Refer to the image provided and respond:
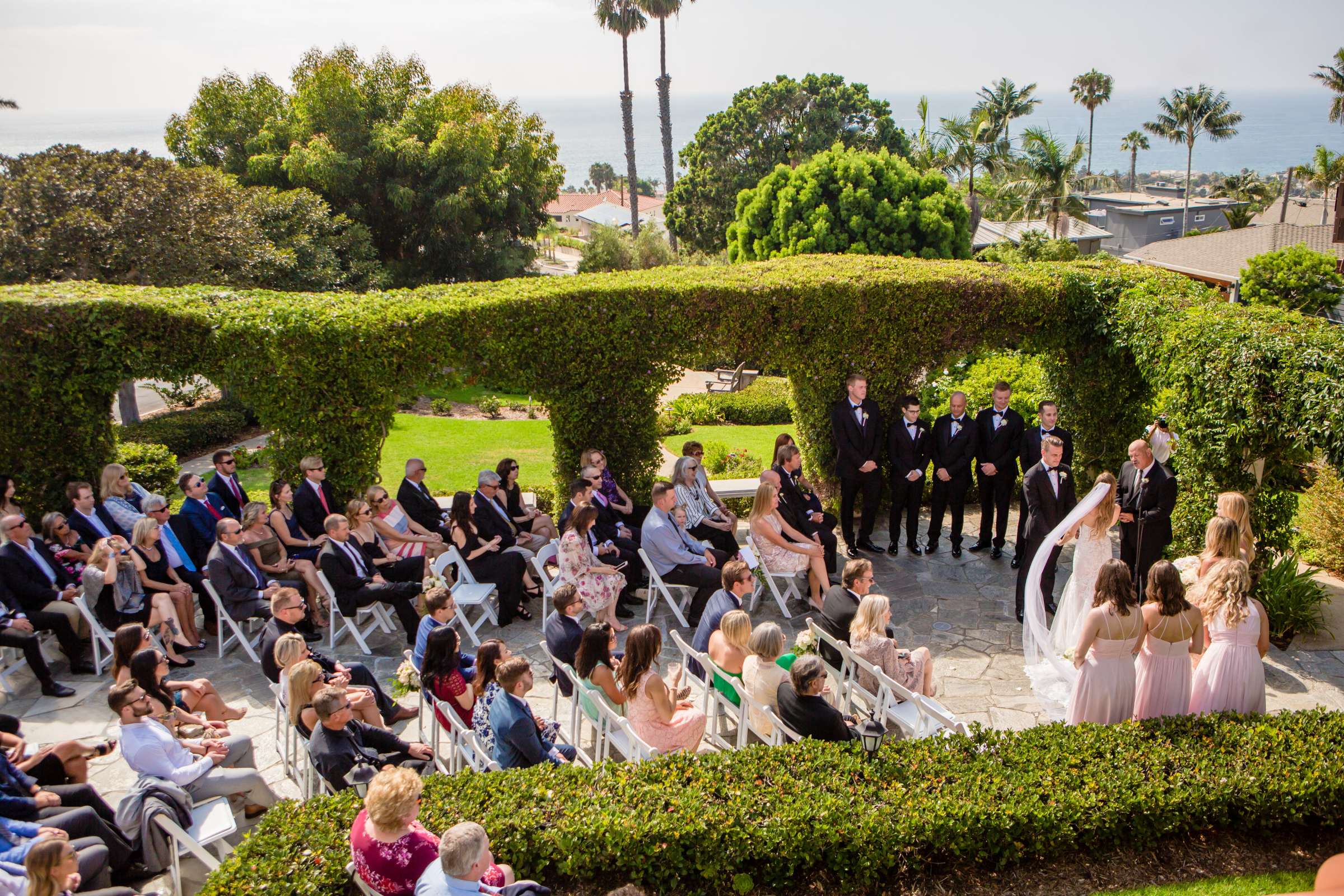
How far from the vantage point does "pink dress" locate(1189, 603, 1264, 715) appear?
287 inches

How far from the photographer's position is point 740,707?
7.14 m

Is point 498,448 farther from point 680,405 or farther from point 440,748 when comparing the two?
point 440,748

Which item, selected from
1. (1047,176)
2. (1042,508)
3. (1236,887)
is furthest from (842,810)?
(1047,176)

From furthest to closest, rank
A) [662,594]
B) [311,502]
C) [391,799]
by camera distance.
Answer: [662,594]
[311,502]
[391,799]

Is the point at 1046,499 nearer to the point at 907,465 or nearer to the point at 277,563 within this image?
the point at 907,465

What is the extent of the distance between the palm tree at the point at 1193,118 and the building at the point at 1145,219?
3251mm

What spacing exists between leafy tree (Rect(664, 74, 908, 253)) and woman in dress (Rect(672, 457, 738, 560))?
3481 centimetres

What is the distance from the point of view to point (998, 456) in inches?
461

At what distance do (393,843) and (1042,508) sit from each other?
7.56 meters

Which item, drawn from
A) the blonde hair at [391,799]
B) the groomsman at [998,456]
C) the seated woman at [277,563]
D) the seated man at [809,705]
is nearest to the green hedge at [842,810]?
the seated man at [809,705]

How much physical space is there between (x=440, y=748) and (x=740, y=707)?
8.86ft

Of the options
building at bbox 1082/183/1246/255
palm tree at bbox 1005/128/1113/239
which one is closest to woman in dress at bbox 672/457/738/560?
palm tree at bbox 1005/128/1113/239

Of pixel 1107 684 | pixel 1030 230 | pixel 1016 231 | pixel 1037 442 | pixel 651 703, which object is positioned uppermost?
pixel 1016 231

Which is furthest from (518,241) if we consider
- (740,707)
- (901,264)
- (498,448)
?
(740,707)
